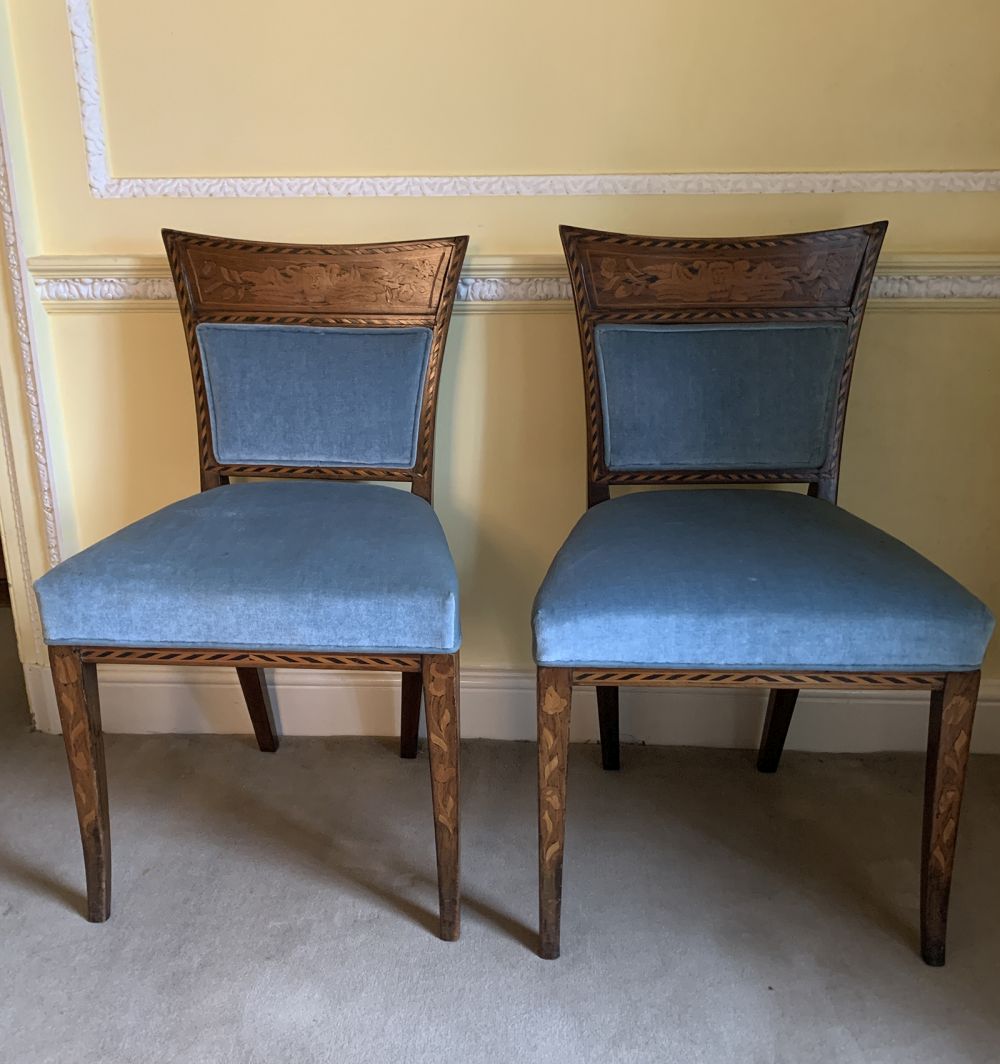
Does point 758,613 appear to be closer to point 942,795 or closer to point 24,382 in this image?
point 942,795

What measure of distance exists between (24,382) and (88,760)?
0.76 meters

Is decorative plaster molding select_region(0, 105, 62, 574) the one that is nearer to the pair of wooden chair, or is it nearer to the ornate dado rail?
the ornate dado rail

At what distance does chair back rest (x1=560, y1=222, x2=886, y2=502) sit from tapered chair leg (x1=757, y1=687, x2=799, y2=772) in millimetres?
413

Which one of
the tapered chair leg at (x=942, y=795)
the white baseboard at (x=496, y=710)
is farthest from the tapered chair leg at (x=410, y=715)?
the tapered chair leg at (x=942, y=795)

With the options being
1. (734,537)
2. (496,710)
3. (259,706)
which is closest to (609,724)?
(496,710)

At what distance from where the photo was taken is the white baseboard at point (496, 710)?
1738mm

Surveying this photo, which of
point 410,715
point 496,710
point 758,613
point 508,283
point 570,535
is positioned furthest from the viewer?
point 496,710

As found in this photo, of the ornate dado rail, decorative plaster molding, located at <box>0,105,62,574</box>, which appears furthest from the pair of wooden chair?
decorative plaster molding, located at <box>0,105,62,574</box>

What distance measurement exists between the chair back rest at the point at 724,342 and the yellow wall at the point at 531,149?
5.8 inches

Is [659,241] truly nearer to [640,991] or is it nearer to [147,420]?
[147,420]

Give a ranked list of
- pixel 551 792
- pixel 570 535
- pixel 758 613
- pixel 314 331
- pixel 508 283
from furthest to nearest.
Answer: pixel 508 283
pixel 314 331
pixel 570 535
pixel 551 792
pixel 758 613

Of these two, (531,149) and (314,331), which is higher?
(531,149)

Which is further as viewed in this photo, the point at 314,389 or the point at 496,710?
the point at 496,710

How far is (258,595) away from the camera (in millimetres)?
1118
